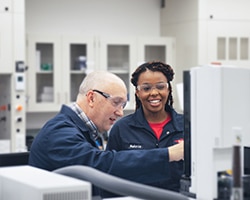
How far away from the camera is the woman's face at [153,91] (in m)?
2.72

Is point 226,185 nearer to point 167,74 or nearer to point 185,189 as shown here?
point 185,189

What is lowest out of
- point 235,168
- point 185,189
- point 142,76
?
point 185,189

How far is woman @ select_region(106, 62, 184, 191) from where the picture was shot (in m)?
2.56

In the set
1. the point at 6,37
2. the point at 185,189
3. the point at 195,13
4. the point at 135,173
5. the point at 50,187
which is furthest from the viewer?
the point at 195,13

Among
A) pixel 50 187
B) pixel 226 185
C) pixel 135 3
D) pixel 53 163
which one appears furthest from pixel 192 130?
pixel 135 3

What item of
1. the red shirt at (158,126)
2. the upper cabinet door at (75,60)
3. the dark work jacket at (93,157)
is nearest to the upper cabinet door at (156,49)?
the upper cabinet door at (75,60)

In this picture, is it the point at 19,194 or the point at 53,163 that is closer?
the point at 19,194

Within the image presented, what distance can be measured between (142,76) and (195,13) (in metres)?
2.56

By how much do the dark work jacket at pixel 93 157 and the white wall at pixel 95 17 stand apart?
3.42 metres

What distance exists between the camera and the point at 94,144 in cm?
207

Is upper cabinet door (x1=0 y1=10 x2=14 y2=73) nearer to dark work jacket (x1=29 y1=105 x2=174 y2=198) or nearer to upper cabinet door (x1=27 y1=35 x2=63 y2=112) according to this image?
upper cabinet door (x1=27 y1=35 x2=63 y2=112)

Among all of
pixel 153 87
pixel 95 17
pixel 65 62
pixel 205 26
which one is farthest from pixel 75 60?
pixel 153 87

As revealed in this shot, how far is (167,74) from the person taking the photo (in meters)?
2.75

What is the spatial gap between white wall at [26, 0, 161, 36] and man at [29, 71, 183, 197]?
126 inches
